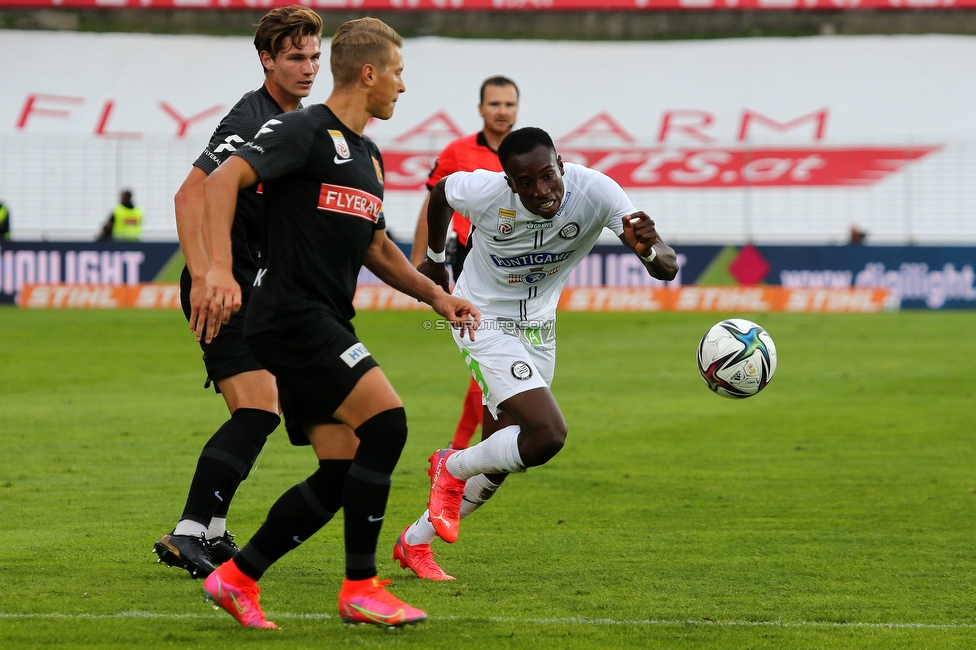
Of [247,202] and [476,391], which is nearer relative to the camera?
[247,202]

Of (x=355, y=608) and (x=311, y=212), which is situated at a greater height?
(x=311, y=212)

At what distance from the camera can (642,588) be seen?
204 inches

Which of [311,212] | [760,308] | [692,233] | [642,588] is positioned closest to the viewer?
[311,212]

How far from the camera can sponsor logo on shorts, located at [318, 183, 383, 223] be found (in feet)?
14.8

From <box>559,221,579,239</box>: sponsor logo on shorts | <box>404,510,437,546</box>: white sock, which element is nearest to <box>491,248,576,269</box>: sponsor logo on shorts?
<box>559,221,579,239</box>: sponsor logo on shorts

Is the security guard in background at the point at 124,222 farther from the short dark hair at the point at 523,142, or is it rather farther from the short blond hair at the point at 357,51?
the short blond hair at the point at 357,51

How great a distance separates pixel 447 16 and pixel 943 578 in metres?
33.4

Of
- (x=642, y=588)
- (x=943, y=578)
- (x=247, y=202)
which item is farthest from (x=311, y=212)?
(x=943, y=578)

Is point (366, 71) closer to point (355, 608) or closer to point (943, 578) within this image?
point (355, 608)

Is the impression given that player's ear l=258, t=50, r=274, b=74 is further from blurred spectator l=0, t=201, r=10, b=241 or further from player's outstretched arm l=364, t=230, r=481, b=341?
blurred spectator l=0, t=201, r=10, b=241

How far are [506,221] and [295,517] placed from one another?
77.7 inches

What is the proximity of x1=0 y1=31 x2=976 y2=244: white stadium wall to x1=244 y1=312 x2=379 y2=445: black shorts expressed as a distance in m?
21.8

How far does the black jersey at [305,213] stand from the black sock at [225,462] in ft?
3.24

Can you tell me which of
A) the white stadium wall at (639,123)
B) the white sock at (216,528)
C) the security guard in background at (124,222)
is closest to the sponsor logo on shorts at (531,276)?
the white sock at (216,528)
